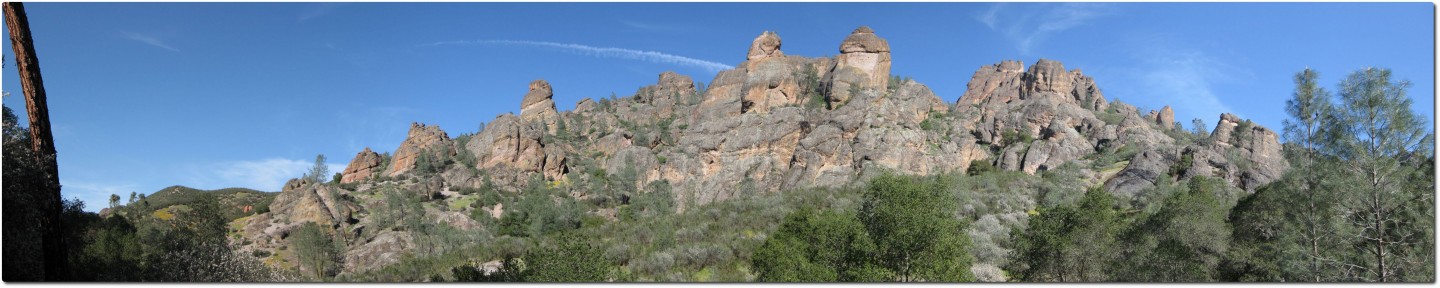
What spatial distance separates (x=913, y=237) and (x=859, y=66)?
251 ft

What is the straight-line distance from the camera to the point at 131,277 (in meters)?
30.0

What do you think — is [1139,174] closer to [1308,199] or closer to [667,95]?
[1308,199]

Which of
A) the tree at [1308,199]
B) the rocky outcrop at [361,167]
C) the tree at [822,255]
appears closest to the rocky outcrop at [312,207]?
the rocky outcrop at [361,167]

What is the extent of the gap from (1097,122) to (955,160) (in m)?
37.1

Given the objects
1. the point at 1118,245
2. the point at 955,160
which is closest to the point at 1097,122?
the point at 955,160

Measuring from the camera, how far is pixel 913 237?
25062 mm

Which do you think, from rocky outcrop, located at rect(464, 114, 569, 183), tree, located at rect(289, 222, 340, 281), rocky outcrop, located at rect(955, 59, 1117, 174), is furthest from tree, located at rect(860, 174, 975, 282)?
rocky outcrop, located at rect(464, 114, 569, 183)

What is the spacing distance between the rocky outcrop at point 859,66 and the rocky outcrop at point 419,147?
62.7 meters

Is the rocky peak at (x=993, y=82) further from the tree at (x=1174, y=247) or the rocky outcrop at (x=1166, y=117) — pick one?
the tree at (x=1174, y=247)

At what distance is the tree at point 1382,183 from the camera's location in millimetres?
16734

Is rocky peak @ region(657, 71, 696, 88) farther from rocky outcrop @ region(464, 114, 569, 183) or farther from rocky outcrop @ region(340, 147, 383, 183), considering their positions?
rocky outcrop @ region(340, 147, 383, 183)

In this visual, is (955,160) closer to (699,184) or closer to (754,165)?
(754,165)

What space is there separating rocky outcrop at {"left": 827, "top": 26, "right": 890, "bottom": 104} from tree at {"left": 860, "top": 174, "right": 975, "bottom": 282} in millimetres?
70108

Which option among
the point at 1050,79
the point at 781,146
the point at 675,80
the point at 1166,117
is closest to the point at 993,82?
the point at 1050,79
